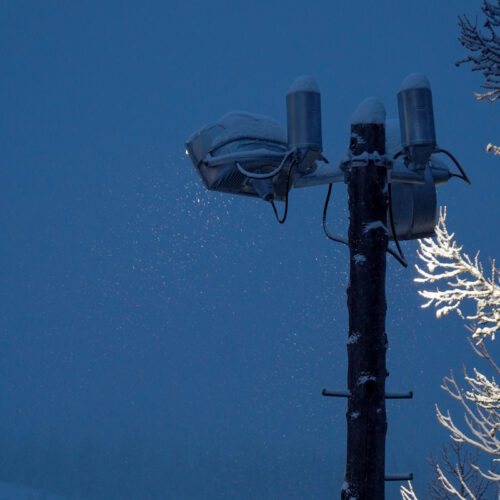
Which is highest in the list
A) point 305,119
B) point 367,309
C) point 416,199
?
point 305,119

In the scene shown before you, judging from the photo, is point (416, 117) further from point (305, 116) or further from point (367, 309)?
point (367, 309)

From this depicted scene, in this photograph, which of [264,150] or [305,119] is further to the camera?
[264,150]

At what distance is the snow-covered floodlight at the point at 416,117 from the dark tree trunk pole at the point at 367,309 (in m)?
0.16

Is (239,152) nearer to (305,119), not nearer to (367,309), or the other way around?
(305,119)

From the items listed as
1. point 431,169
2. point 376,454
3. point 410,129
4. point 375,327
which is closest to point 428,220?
point 431,169

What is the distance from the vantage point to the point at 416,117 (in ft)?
13.1

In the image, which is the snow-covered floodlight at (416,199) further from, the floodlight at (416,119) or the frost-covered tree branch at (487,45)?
the frost-covered tree branch at (487,45)

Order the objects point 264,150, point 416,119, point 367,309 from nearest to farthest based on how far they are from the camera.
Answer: point 367,309, point 416,119, point 264,150

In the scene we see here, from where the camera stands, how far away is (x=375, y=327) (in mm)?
3773

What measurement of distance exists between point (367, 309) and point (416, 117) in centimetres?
113

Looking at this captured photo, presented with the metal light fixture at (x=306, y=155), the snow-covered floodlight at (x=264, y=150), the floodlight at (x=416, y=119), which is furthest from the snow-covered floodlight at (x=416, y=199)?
the snow-covered floodlight at (x=264, y=150)

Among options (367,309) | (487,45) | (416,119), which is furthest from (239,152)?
(487,45)

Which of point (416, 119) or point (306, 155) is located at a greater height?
point (416, 119)

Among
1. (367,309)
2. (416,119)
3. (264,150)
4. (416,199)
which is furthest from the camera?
(416,199)
